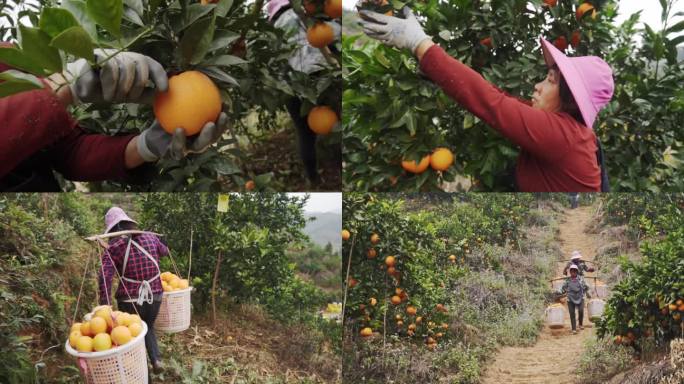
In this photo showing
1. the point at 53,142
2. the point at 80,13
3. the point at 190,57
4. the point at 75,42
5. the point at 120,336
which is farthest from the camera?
the point at 120,336

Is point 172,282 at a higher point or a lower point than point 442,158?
lower

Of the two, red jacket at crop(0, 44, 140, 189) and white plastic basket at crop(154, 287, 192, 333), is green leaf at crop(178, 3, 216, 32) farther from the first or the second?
white plastic basket at crop(154, 287, 192, 333)

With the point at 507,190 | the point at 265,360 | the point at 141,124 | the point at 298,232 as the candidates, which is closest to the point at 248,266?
the point at 298,232

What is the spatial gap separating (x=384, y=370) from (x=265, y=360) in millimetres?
354

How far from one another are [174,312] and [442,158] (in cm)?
85

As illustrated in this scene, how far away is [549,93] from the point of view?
5.25ft

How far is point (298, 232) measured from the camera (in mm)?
1717

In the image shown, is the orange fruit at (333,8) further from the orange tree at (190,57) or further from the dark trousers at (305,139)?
the dark trousers at (305,139)

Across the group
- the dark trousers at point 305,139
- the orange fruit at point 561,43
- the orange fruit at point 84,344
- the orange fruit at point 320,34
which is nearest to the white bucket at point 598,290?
the orange fruit at point 561,43

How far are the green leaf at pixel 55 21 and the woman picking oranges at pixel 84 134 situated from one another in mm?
79

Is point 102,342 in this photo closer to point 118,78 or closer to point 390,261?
point 118,78

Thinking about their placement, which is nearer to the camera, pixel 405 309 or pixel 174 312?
pixel 174 312

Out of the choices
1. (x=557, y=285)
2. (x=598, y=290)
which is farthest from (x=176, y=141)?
(x=598, y=290)

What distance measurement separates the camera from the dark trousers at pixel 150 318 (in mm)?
1564
